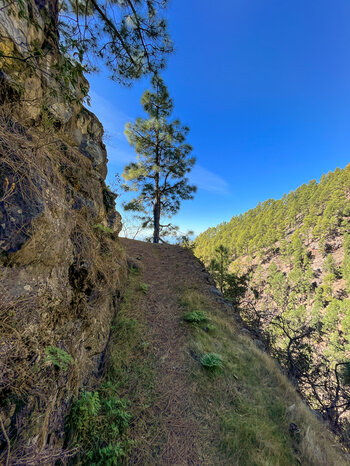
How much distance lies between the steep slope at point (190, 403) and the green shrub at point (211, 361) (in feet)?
0.06

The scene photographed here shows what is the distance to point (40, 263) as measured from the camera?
183 cm

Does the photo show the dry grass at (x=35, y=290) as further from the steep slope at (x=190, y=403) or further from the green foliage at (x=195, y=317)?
the green foliage at (x=195, y=317)

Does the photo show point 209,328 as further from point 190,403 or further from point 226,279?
point 226,279

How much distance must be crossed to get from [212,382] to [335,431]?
7.99 feet

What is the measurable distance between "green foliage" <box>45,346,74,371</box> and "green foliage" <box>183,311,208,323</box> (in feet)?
10.2

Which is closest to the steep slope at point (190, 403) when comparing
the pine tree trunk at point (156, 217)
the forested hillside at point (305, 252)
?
the pine tree trunk at point (156, 217)

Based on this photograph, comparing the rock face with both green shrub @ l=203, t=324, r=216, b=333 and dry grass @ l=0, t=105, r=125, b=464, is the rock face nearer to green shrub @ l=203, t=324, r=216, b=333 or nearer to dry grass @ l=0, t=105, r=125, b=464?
dry grass @ l=0, t=105, r=125, b=464

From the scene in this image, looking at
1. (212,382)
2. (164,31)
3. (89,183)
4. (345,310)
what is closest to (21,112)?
(89,183)

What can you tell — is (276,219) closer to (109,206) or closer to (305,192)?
(305,192)

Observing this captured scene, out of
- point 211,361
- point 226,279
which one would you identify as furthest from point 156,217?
point 211,361

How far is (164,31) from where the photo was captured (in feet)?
12.8

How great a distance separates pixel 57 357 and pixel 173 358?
2369 millimetres

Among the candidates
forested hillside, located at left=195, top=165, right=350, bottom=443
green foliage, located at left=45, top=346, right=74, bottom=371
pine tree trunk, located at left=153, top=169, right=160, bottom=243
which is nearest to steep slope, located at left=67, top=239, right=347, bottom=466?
green foliage, located at left=45, top=346, right=74, bottom=371

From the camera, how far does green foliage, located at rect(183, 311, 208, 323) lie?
14.4ft
